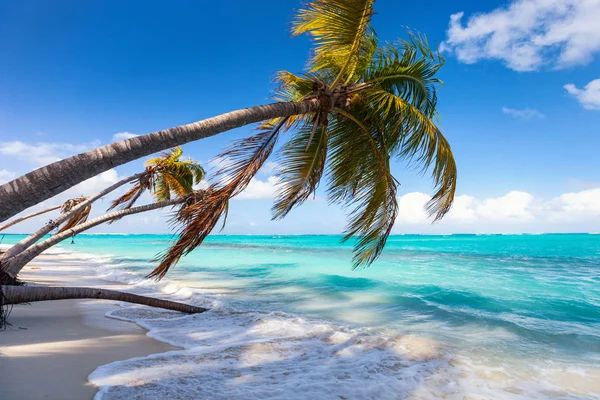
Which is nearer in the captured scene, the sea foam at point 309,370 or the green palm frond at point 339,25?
the sea foam at point 309,370

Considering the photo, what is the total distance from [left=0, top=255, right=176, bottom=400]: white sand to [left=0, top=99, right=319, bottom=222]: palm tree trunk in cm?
235

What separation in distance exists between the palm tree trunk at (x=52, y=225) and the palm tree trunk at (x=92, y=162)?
518cm

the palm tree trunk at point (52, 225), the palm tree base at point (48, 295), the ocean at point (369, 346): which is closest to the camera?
the ocean at point (369, 346)

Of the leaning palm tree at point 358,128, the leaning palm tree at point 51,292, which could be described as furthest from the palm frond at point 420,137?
the leaning palm tree at point 51,292

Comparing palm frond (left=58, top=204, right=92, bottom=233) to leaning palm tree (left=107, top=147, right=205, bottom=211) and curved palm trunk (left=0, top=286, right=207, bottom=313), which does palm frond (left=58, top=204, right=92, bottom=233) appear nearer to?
leaning palm tree (left=107, top=147, right=205, bottom=211)

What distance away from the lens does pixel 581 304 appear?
10406mm

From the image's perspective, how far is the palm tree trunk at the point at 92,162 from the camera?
2400 millimetres

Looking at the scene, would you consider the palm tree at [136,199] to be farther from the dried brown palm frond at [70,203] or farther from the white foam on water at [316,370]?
the white foam on water at [316,370]

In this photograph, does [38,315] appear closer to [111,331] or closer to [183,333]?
[111,331]

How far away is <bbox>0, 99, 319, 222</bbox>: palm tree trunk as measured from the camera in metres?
2.40

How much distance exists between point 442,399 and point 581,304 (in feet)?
29.8

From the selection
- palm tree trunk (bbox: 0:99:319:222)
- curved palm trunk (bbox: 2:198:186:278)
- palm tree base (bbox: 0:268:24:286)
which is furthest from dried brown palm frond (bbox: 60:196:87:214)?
palm tree trunk (bbox: 0:99:319:222)

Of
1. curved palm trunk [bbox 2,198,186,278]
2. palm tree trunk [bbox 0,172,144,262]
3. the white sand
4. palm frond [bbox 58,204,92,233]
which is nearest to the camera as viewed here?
the white sand

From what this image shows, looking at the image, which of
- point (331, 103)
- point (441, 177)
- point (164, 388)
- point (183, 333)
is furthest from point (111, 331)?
point (441, 177)
